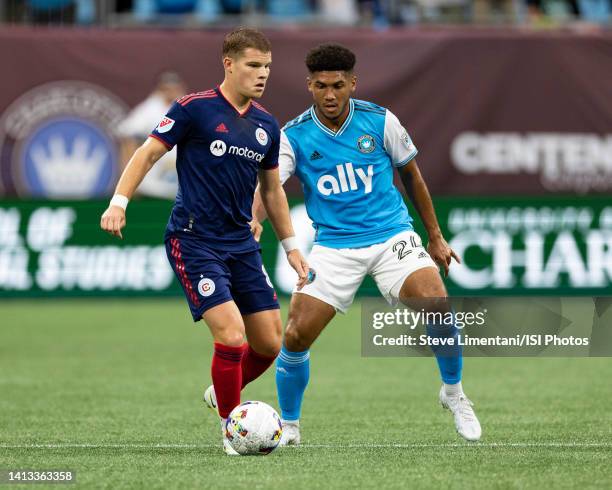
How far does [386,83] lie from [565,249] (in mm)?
3767

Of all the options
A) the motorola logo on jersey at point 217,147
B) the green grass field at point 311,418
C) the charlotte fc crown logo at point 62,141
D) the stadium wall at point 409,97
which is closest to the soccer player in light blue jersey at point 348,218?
the green grass field at point 311,418

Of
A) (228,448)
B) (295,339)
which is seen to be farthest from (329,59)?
(228,448)

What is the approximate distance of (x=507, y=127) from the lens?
60.2ft

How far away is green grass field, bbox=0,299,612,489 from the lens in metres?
6.25

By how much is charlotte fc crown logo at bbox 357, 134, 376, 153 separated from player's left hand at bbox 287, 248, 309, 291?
32.1 inches

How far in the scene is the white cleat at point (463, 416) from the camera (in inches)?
291

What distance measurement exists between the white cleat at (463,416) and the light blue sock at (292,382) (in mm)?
864

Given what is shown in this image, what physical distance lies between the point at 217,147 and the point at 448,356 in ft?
6.24

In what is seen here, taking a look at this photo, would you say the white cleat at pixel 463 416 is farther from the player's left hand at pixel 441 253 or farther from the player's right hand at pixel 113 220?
the player's right hand at pixel 113 220

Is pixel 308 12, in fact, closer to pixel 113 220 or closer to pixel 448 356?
pixel 448 356

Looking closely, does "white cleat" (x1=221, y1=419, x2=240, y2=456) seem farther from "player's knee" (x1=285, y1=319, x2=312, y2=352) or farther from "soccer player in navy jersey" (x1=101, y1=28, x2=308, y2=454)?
"player's knee" (x1=285, y1=319, x2=312, y2=352)

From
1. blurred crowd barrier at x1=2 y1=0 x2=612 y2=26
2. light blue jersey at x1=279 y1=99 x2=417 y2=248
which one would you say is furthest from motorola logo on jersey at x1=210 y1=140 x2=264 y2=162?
blurred crowd barrier at x1=2 y1=0 x2=612 y2=26

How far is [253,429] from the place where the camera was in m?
6.80

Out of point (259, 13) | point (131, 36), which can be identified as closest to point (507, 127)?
point (259, 13)
